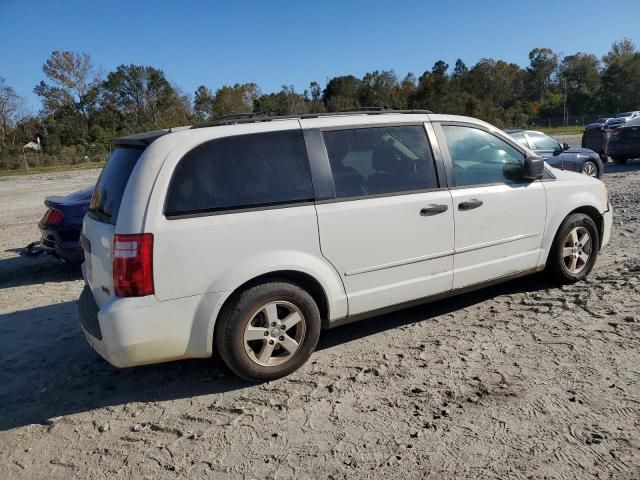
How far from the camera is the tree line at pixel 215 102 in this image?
5103 centimetres

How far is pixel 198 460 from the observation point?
3006 mm

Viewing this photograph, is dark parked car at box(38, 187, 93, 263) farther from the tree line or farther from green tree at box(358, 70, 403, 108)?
green tree at box(358, 70, 403, 108)

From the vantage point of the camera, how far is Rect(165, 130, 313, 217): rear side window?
3.50 meters

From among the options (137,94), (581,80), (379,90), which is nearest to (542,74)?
(581,80)

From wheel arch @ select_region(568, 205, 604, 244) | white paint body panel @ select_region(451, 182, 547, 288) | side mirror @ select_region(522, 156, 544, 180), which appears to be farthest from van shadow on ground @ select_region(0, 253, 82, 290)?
wheel arch @ select_region(568, 205, 604, 244)

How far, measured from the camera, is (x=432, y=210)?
428 centimetres

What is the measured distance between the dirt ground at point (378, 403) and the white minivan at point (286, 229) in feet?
1.24

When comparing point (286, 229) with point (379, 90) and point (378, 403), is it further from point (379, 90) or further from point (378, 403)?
point (379, 90)

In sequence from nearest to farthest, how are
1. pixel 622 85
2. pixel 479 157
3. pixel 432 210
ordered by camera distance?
pixel 432 210 < pixel 479 157 < pixel 622 85

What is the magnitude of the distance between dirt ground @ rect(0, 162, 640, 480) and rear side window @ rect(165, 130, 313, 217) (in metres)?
1.35

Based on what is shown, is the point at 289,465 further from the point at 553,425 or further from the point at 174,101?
the point at 174,101

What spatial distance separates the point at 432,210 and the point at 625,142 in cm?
1523

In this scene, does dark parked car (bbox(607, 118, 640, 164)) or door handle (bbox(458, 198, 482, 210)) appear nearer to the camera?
door handle (bbox(458, 198, 482, 210))

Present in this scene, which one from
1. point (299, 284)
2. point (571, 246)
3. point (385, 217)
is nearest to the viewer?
point (299, 284)
